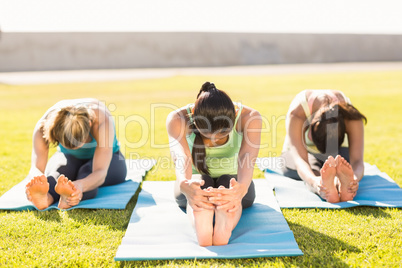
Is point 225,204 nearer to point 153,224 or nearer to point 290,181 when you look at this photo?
point 153,224

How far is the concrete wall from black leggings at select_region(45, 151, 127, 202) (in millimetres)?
18240

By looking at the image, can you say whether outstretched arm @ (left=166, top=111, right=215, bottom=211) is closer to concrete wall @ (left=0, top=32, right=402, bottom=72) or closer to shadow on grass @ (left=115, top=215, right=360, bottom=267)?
shadow on grass @ (left=115, top=215, right=360, bottom=267)

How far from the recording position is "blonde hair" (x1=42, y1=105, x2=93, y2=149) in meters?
3.11

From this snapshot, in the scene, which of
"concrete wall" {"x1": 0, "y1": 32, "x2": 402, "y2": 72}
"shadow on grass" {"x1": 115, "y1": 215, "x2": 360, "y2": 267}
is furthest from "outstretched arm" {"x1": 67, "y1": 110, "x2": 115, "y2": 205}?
"concrete wall" {"x1": 0, "y1": 32, "x2": 402, "y2": 72}

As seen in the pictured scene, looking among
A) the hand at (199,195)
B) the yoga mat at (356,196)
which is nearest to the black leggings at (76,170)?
the hand at (199,195)

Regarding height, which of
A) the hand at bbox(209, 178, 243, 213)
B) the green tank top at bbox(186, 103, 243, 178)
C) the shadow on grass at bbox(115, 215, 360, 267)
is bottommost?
the shadow on grass at bbox(115, 215, 360, 267)

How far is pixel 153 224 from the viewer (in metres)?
2.86

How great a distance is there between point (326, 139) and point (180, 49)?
1905 centimetres

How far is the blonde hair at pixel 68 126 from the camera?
10.2ft

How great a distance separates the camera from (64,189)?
301 centimetres

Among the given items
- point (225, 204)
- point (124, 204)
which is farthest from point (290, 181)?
point (124, 204)

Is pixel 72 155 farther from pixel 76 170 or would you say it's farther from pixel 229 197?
pixel 229 197

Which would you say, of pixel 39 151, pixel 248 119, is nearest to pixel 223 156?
pixel 248 119

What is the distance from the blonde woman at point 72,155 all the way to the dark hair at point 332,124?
6.18 ft
